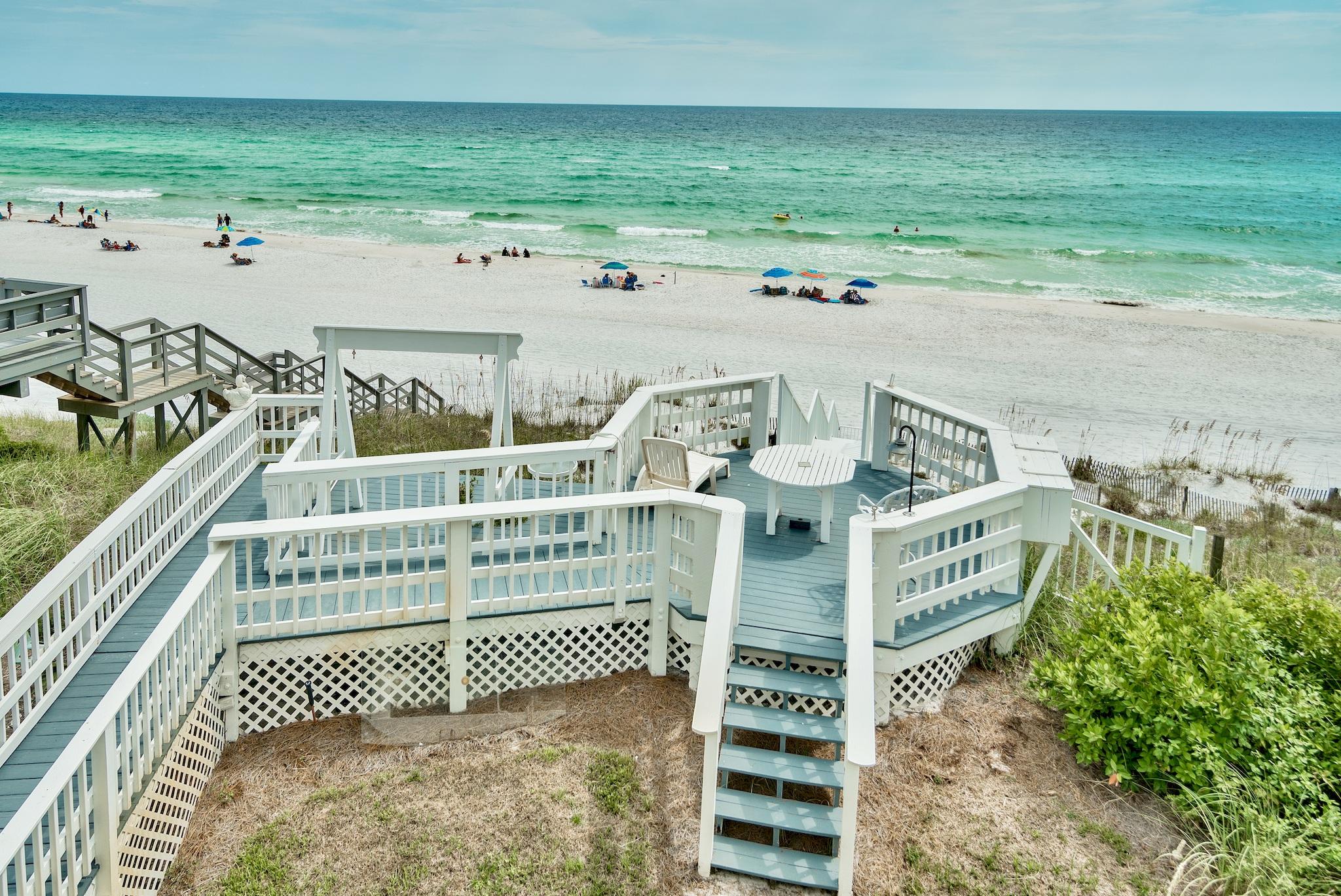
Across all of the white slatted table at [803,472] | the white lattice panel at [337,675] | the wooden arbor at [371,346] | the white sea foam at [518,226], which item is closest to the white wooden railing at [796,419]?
the white slatted table at [803,472]

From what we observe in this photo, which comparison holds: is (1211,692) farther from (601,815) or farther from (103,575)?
(103,575)

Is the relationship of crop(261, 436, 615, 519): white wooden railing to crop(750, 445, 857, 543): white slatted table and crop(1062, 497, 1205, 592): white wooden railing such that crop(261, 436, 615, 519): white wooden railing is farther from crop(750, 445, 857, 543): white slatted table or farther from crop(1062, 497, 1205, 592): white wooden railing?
crop(1062, 497, 1205, 592): white wooden railing

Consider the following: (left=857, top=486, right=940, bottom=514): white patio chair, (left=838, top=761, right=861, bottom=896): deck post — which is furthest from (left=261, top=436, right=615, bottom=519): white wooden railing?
(left=838, top=761, right=861, bottom=896): deck post

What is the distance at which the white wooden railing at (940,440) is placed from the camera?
9.01 m

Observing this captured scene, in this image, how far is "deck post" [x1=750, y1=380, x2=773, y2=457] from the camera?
37.2 ft

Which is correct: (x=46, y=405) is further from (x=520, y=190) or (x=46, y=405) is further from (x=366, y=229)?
(x=520, y=190)

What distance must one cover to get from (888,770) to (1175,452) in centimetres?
1376

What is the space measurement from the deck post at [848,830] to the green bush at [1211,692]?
2120mm

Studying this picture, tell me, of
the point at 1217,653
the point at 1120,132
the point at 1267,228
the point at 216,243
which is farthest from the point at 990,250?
the point at 1120,132

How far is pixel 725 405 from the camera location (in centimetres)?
1125

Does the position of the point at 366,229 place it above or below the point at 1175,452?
above

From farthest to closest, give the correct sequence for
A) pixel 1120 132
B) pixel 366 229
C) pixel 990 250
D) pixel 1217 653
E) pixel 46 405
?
pixel 1120 132, pixel 366 229, pixel 990 250, pixel 46 405, pixel 1217 653

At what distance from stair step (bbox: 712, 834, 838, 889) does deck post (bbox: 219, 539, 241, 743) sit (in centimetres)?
341

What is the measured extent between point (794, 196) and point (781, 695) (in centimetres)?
6634
